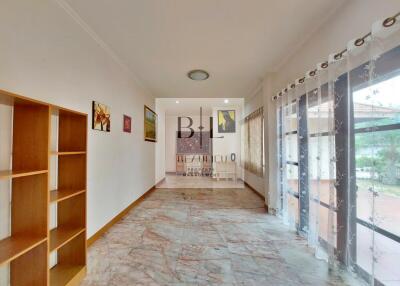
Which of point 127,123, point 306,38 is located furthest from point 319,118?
point 127,123

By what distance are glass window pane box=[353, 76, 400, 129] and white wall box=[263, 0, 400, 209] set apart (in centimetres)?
51

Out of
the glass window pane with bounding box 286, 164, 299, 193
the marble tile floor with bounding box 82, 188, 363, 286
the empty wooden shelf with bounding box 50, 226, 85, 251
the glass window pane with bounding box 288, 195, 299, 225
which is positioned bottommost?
the marble tile floor with bounding box 82, 188, 363, 286

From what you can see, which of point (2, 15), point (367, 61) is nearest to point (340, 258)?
point (367, 61)

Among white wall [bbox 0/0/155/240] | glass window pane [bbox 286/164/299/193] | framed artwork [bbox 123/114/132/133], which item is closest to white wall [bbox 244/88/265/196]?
glass window pane [bbox 286/164/299/193]

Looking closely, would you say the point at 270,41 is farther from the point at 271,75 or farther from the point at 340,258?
the point at 340,258

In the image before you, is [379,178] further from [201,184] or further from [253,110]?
[201,184]

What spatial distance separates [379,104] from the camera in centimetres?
157

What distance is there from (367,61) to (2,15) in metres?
2.62

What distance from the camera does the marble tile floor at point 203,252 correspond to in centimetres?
199

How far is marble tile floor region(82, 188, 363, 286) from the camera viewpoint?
199 cm

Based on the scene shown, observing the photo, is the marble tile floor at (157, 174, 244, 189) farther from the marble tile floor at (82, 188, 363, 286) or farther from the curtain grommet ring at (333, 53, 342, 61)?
the curtain grommet ring at (333, 53, 342, 61)

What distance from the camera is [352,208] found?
1.88 m

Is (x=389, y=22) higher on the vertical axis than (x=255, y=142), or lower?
higher

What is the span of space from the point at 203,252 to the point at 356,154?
181 centimetres
